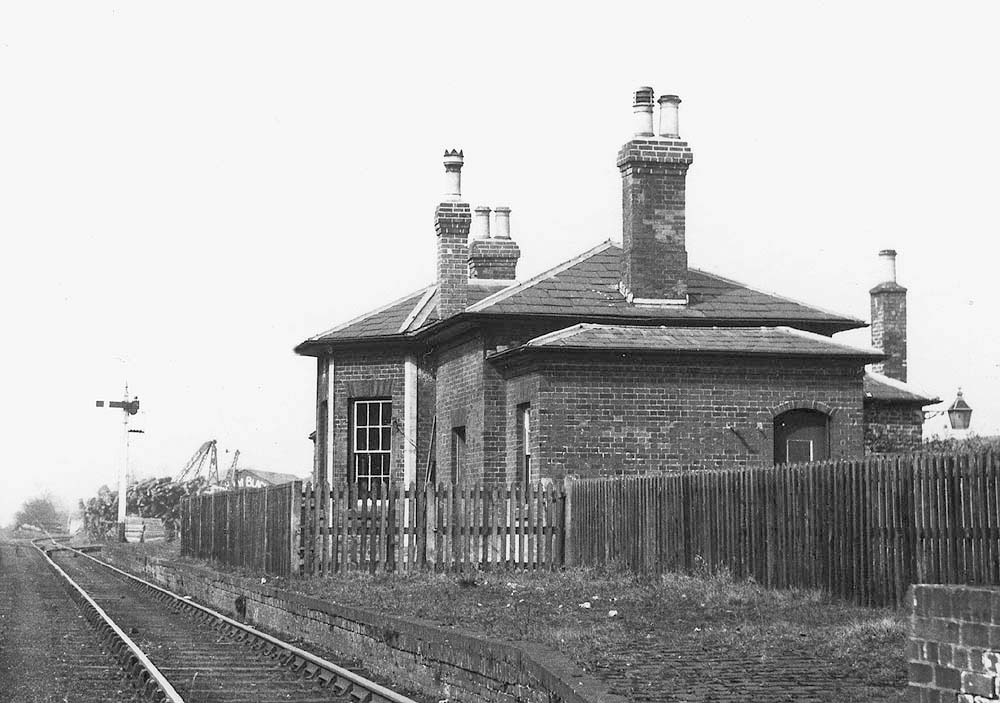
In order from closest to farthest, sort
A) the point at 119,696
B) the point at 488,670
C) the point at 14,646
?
the point at 488,670 < the point at 119,696 < the point at 14,646

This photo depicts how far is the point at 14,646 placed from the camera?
1892cm

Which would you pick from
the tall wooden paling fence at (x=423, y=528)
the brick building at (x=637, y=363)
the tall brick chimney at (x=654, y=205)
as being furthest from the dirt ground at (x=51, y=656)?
the tall brick chimney at (x=654, y=205)

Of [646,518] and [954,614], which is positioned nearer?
[954,614]

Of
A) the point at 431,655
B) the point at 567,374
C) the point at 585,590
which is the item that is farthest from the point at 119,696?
the point at 567,374

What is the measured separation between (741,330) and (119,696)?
42.0ft

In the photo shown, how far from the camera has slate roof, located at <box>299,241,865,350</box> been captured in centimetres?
2428

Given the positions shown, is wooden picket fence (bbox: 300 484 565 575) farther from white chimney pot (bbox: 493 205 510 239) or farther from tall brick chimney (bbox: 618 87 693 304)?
white chimney pot (bbox: 493 205 510 239)

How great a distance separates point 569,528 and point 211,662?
6.45 m

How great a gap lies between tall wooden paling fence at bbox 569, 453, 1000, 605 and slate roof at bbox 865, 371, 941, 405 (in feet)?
25.8

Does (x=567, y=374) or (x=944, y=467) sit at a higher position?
(x=567, y=374)

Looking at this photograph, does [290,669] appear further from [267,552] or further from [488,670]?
[267,552]

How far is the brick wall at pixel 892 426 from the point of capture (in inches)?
1017

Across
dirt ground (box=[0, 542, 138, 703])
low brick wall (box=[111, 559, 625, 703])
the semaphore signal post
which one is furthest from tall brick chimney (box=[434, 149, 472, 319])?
the semaphore signal post

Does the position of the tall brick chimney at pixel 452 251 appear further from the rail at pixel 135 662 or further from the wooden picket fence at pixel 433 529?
the rail at pixel 135 662
